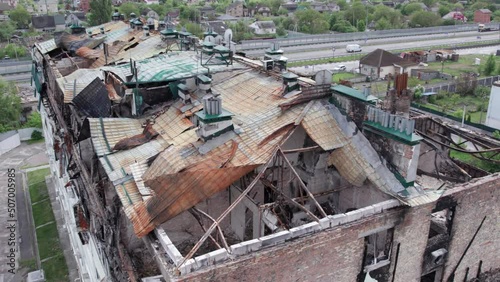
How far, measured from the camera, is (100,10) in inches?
3659

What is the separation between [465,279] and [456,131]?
763cm

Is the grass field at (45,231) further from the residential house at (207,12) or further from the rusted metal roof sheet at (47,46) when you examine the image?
the residential house at (207,12)

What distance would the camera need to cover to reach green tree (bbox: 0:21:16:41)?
4857 inches

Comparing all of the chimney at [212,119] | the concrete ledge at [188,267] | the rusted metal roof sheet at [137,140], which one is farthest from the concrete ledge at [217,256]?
the rusted metal roof sheet at [137,140]

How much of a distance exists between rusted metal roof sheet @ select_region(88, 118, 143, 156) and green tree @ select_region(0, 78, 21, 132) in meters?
47.0

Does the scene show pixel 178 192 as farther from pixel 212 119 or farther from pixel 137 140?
pixel 137 140

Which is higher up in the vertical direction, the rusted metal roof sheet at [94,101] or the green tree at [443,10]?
the rusted metal roof sheet at [94,101]

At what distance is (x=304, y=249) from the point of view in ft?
54.7

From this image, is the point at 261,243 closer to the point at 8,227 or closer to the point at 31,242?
the point at 31,242

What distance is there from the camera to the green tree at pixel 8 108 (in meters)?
63.9

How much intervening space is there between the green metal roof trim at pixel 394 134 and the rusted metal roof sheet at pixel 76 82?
670 inches

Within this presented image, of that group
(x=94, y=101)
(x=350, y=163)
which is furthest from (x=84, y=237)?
(x=350, y=163)

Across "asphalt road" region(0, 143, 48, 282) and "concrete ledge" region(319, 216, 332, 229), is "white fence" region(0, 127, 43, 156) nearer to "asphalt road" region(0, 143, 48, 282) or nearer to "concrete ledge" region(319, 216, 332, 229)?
"asphalt road" region(0, 143, 48, 282)

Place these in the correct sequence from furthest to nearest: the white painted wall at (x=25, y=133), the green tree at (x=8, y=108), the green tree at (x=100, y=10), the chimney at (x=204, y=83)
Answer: the green tree at (x=100, y=10)
the white painted wall at (x=25, y=133)
the green tree at (x=8, y=108)
the chimney at (x=204, y=83)
